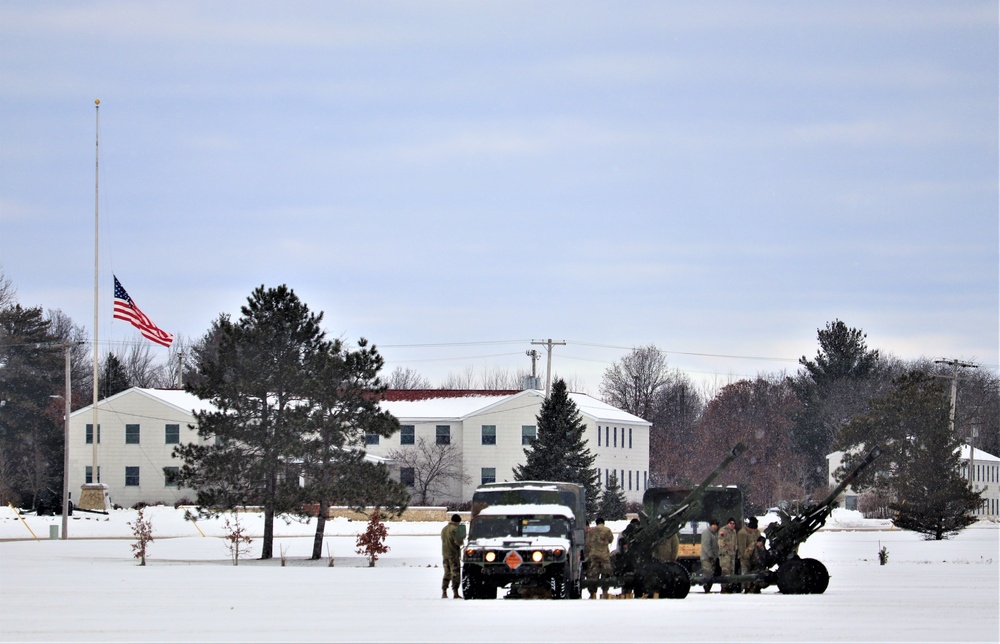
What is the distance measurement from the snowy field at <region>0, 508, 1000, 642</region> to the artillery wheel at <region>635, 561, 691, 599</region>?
0.89 m

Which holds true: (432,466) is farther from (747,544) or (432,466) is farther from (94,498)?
(747,544)

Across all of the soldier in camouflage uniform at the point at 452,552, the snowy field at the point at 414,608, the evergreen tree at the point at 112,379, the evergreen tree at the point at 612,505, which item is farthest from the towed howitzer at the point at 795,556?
the evergreen tree at the point at 112,379

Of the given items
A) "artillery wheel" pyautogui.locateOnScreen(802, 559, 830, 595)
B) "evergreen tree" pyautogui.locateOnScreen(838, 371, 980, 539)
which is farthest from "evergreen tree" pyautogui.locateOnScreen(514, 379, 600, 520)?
"artillery wheel" pyautogui.locateOnScreen(802, 559, 830, 595)

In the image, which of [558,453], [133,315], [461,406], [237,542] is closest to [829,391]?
[461,406]

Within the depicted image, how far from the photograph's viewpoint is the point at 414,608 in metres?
22.8

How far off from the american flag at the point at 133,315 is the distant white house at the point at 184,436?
54.6 feet

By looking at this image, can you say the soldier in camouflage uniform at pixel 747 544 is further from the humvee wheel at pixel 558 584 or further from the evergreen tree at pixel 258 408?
the evergreen tree at pixel 258 408

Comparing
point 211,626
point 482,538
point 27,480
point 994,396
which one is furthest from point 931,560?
point 994,396

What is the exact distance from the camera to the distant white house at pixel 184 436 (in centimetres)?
8344

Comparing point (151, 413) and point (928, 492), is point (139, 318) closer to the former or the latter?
point (151, 413)

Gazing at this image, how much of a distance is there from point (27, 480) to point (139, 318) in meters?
32.5

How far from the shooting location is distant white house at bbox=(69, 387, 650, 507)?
83.4 m

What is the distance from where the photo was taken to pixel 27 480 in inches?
3649

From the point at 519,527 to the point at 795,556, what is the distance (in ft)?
16.9
